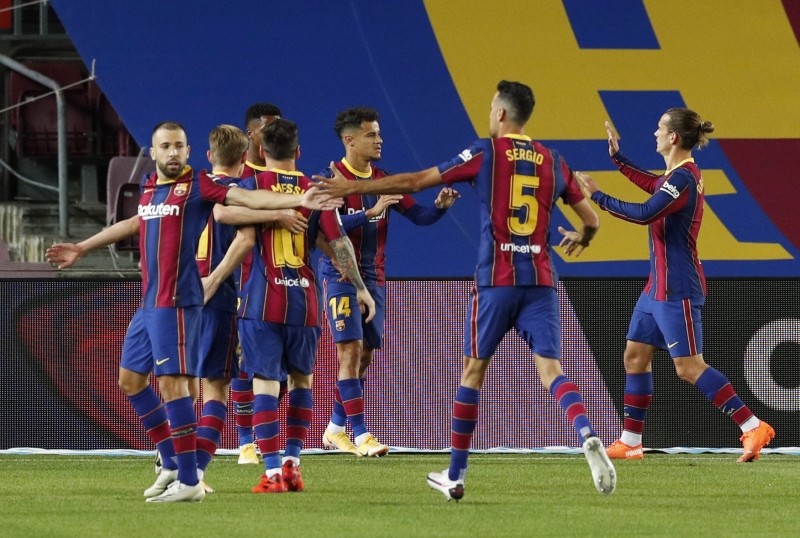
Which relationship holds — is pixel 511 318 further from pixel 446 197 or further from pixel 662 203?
pixel 662 203

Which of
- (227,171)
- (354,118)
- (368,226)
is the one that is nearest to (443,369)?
(368,226)

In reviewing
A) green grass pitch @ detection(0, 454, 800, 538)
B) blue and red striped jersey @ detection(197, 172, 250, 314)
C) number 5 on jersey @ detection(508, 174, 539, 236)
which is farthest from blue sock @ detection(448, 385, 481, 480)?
blue and red striped jersey @ detection(197, 172, 250, 314)

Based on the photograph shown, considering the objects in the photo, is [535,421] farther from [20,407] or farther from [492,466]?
[20,407]

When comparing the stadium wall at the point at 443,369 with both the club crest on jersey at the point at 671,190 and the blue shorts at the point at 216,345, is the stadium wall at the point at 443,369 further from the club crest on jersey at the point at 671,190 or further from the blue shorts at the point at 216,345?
the blue shorts at the point at 216,345

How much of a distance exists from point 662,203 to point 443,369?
2469 mm

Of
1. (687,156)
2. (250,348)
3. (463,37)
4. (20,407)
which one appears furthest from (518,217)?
(463,37)

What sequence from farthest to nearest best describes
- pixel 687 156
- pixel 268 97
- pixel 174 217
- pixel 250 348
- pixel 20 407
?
pixel 268 97
pixel 20 407
pixel 687 156
pixel 250 348
pixel 174 217

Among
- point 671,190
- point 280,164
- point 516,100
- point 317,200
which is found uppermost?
point 516,100

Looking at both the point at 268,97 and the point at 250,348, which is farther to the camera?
the point at 268,97

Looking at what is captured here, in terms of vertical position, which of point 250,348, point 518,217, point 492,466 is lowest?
point 492,466

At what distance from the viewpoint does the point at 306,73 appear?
50.3 feet

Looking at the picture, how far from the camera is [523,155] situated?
7508mm

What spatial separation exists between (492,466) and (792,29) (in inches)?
297

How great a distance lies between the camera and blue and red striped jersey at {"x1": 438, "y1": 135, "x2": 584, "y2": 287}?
7477 mm
